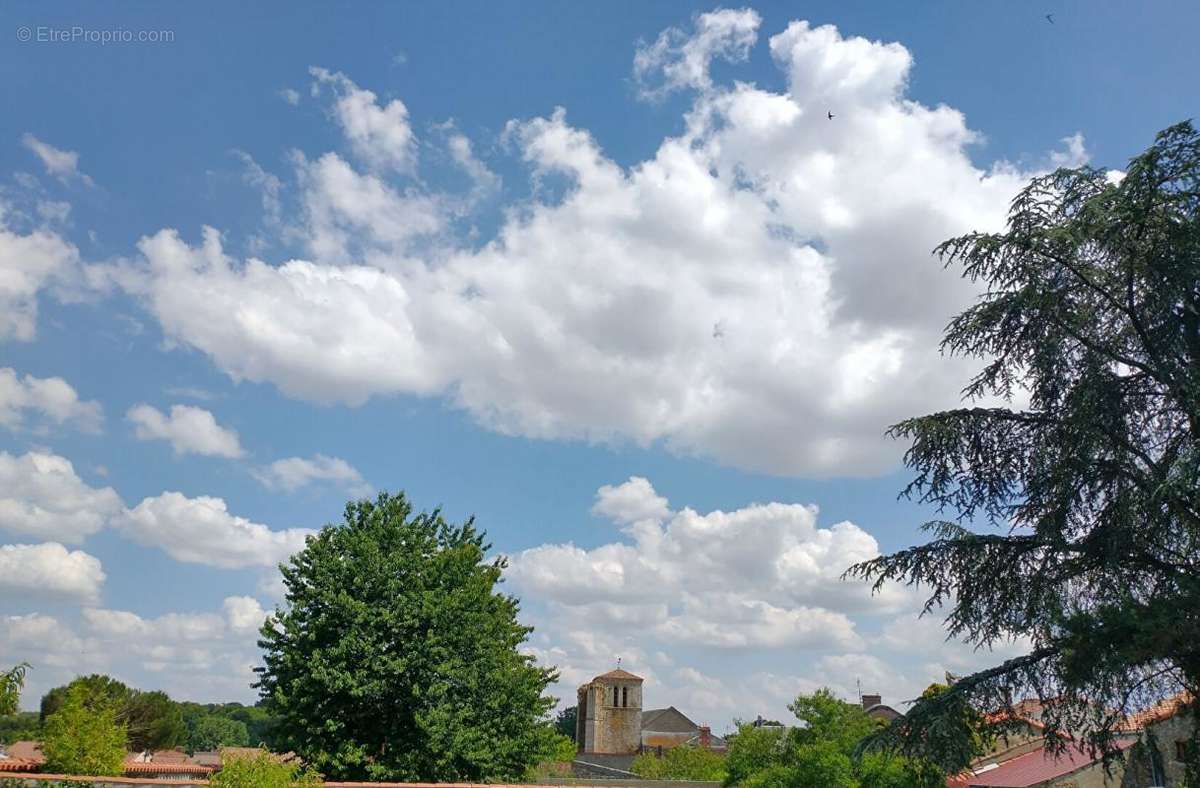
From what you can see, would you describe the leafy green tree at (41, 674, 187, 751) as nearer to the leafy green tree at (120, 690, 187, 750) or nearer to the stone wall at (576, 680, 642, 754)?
the leafy green tree at (120, 690, 187, 750)

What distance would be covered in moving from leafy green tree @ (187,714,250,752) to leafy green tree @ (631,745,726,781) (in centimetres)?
7211

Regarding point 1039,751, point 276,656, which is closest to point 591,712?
point 1039,751

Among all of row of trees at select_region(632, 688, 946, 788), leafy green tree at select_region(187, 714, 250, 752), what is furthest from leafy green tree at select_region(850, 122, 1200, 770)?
leafy green tree at select_region(187, 714, 250, 752)

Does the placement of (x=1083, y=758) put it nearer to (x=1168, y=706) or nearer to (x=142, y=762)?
(x=1168, y=706)

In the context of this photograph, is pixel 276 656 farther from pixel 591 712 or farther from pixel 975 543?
pixel 591 712

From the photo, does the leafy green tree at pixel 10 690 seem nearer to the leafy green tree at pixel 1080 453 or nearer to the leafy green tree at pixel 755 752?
Answer: the leafy green tree at pixel 1080 453

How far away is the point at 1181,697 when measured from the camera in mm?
13180

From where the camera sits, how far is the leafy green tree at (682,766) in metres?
64.9

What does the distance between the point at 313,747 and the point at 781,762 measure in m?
15.4

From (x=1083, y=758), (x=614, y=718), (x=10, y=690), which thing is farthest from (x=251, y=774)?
(x=614, y=718)

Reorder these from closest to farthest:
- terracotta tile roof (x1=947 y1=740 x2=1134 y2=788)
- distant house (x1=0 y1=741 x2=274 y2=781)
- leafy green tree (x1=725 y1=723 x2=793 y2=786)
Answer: terracotta tile roof (x1=947 y1=740 x2=1134 y2=788), leafy green tree (x1=725 y1=723 x2=793 y2=786), distant house (x1=0 y1=741 x2=274 y2=781)

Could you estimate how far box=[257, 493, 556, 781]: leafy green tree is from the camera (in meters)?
25.0

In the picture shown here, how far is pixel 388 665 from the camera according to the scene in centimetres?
2497

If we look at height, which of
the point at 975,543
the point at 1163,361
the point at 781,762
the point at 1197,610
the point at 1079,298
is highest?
the point at 1079,298
